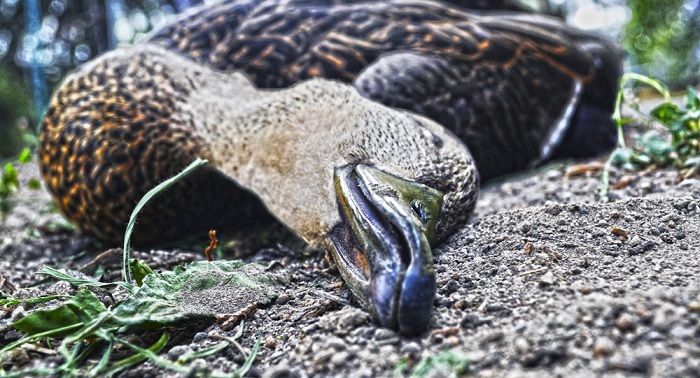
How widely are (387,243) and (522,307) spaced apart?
334 mm

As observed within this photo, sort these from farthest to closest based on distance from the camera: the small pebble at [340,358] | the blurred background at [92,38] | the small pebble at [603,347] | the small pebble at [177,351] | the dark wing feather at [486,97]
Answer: the blurred background at [92,38] → the dark wing feather at [486,97] → the small pebble at [177,351] → the small pebble at [340,358] → the small pebble at [603,347]

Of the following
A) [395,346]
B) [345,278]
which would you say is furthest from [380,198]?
[395,346]

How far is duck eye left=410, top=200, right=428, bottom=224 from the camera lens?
5.73 ft

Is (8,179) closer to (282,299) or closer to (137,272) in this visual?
(137,272)

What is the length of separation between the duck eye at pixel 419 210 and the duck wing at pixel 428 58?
1178mm

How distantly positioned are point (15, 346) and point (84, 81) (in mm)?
2005

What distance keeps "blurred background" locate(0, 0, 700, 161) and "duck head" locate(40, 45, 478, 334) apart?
3458 mm

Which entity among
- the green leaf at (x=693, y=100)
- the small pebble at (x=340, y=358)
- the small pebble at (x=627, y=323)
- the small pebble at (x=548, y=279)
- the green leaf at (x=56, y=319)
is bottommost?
the green leaf at (x=56, y=319)

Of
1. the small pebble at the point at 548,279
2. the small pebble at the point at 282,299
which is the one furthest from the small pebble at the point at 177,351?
the small pebble at the point at 548,279

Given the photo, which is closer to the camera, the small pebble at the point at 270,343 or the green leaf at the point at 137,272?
the small pebble at the point at 270,343

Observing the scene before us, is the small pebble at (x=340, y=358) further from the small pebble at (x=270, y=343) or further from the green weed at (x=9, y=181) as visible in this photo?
the green weed at (x=9, y=181)

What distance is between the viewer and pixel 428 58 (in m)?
3.18

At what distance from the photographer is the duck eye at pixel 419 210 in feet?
5.73

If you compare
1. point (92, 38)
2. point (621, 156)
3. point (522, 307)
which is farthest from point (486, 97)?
point (92, 38)
